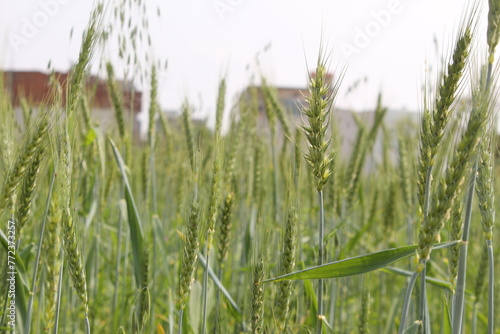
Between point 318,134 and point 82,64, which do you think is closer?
point 318,134

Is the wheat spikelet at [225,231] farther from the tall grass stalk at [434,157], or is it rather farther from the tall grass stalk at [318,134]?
the tall grass stalk at [434,157]

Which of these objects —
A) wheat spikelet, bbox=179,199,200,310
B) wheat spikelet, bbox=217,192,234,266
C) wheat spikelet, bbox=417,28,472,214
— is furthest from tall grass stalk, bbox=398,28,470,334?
wheat spikelet, bbox=217,192,234,266

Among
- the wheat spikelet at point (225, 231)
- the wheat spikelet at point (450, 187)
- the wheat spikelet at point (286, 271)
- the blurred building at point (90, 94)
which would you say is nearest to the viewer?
the wheat spikelet at point (450, 187)

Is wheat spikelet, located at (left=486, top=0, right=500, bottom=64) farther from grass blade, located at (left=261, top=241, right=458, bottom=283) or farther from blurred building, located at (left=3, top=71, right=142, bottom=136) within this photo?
blurred building, located at (left=3, top=71, right=142, bottom=136)

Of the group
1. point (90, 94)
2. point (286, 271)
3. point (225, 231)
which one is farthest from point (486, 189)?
point (90, 94)

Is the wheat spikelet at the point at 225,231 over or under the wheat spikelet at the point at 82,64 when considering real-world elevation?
under

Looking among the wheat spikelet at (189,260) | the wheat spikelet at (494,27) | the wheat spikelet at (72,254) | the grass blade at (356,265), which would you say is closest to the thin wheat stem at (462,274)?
the grass blade at (356,265)

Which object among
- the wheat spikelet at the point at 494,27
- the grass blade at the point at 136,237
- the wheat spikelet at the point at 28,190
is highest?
the wheat spikelet at the point at 494,27

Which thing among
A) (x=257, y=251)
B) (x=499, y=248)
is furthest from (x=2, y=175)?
(x=499, y=248)

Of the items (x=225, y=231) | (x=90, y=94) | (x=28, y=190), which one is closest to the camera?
(x=28, y=190)

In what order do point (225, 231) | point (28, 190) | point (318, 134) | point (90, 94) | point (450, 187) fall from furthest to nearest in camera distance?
point (90, 94)
point (225, 231)
point (28, 190)
point (318, 134)
point (450, 187)

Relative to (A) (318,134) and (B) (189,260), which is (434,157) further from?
(B) (189,260)

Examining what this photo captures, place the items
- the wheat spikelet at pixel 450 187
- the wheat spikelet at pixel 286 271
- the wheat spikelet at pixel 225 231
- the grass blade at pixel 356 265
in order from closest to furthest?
the wheat spikelet at pixel 450 187 → the grass blade at pixel 356 265 → the wheat spikelet at pixel 286 271 → the wheat spikelet at pixel 225 231

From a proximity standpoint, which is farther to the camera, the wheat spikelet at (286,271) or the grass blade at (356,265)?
the wheat spikelet at (286,271)
